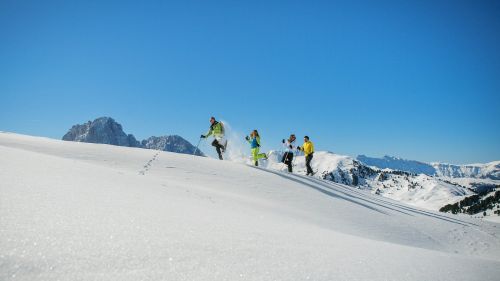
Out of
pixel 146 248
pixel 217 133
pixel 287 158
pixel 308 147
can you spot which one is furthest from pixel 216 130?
pixel 146 248

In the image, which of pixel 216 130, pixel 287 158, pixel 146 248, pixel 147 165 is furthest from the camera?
pixel 287 158

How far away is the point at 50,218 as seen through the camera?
9.70 feet

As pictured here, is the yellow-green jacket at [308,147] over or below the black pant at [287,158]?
over

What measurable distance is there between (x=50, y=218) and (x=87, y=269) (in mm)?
1039

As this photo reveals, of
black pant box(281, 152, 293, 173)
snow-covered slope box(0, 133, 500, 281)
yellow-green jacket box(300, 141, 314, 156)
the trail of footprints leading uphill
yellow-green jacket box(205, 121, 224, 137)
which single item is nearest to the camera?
snow-covered slope box(0, 133, 500, 281)

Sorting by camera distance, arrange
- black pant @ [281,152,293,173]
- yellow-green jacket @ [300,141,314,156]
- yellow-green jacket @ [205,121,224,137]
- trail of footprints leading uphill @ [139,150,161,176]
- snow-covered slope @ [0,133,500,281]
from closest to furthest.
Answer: snow-covered slope @ [0,133,500,281]
trail of footprints leading uphill @ [139,150,161,176]
yellow-green jacket @ [205,121,224,137]
yellow-green jacket @ [300,141,314,156]
black pant @ [281,152,293,173]

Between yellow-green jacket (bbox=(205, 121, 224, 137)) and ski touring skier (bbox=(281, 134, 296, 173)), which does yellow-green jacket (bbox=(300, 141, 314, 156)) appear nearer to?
ski touring skier (bbox=(281, 134, 296, 173))

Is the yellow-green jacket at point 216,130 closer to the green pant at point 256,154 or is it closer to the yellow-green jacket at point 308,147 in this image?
the green pant at point 256,154

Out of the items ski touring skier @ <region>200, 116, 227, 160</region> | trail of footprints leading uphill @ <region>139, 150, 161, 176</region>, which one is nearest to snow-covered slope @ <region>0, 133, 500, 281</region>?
trail of footprints leading uphill @ <region>139, 150, 161, 176</region>

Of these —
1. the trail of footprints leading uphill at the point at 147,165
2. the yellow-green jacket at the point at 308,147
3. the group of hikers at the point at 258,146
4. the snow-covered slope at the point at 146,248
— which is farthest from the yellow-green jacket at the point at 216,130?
the snow-covered slope at the point at 146,248

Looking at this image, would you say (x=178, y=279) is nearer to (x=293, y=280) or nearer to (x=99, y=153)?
(x=293, y=280)

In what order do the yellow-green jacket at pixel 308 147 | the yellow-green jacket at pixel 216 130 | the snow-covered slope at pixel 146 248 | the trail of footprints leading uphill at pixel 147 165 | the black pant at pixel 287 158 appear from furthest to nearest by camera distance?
the black pant at pixel 287 158
the yellow-green jacket at pixel 308 147
the yellow-green jacket at pixel 216 130
the trail of footprints leading uphill at pixel 147 165
the snow-covered slope at pixel 146 248

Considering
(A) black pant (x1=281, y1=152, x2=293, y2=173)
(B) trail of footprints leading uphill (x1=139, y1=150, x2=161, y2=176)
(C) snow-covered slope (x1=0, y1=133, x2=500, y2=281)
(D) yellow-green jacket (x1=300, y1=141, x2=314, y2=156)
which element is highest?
(D) yellow-green jacket (x1=300, y1=141, x2=314, y2=156)

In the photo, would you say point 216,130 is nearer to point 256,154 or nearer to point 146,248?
point 256,154
